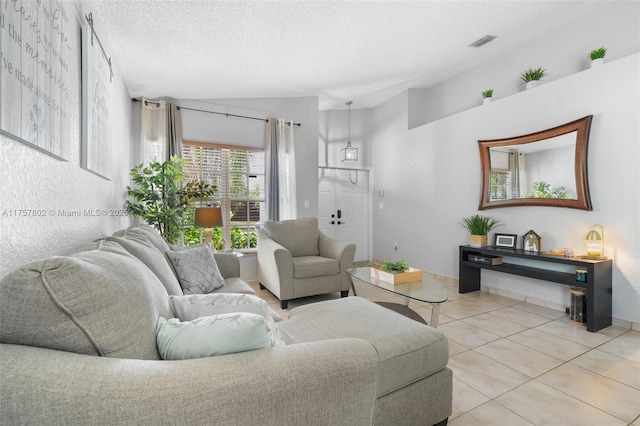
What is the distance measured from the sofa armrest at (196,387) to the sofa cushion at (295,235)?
305 cm

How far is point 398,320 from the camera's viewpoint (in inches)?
64.9

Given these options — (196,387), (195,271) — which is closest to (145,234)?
(195,271)

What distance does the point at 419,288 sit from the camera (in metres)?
2.37

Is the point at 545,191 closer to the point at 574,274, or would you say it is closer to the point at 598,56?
the point at 574,274

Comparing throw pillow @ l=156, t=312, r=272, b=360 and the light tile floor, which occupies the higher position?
throw pillow @ l=156, t=312, r=272, b=360

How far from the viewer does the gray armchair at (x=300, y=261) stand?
3.38 meters

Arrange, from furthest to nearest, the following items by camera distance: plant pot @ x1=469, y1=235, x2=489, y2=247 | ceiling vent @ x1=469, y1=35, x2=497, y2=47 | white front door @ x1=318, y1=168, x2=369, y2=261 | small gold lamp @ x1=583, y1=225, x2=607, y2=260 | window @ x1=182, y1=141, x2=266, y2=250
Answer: white front door @ x1=318, y1=168, x2=369, y2=261, window @ x1=182, y1=141, x2=266, y2=250, plant pot @ x1=469, y1=235, x2=489, y2=247, ceiling vent @ x1=469, y1=35, x2=497, y2=47, small gold lamp @ x1=583, y1=225, x2=607, y2=260

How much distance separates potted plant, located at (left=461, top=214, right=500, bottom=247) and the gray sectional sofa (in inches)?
137

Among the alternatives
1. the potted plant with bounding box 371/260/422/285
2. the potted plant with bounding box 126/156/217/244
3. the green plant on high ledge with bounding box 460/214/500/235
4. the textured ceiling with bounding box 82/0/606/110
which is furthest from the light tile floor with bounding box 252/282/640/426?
the textured ceiling with bounding box 82/0/606/110

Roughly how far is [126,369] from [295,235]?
3.31 metres

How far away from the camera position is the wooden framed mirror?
10.1ft

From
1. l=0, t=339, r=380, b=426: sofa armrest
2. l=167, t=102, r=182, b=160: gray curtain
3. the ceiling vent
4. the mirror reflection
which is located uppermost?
the ceiling vent

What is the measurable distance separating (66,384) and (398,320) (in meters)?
1.39

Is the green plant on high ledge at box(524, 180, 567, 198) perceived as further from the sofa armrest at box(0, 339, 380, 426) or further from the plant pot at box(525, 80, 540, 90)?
the sofa armrest at box(0, 339, 380, 426)
